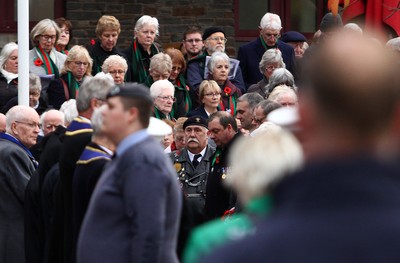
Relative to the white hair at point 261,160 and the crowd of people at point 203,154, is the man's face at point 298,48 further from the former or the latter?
the white hair at point 261,160

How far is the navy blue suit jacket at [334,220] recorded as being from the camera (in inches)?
86.0

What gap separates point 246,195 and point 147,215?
8.12ft

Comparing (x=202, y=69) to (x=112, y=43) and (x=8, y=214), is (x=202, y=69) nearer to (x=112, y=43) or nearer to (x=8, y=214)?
(x=112, y=43)

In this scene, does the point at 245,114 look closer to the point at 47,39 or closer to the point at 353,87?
the point at 47,39

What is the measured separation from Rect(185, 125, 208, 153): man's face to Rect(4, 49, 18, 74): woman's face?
250cm

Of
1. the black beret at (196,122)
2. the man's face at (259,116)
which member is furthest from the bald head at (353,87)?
the black beret at (196,122)

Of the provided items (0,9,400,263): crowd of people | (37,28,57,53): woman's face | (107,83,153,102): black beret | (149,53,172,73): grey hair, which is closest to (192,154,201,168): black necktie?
(0,9,400,263): crowd of people

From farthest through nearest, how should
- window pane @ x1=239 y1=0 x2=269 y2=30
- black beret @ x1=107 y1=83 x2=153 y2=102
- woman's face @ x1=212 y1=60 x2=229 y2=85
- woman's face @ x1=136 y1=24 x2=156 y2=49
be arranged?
window pane @ x1=239 y1=0 x2=269 y2=30 < woman's face @ x1=136 y1=24 x2=156 y2=49 < woman's face @ x1=212 y1=60 x2=229 y2=85 < black beret @ x1=107 y1=83 x2=153 y2=102

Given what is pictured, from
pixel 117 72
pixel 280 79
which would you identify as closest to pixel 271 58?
pixel 280 79

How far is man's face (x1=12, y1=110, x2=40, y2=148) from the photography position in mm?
9289

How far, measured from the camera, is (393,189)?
2.24 meters

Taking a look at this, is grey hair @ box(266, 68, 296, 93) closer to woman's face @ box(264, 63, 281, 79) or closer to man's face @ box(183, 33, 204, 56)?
woman's face @ box(264, 63, 281, 79)

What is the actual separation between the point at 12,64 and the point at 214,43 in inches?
104

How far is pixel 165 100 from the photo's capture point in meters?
11.2
